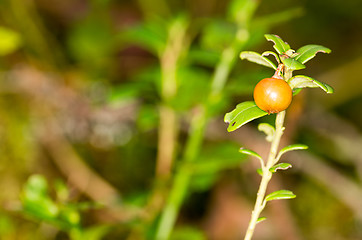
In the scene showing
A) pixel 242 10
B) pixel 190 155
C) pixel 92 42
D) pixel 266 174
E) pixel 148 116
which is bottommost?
pixel 266 174

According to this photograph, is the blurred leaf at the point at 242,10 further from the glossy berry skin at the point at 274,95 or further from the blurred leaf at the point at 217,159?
the glossy berry skin at the point at 274,95

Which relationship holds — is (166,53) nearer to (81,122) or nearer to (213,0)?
(81,122)

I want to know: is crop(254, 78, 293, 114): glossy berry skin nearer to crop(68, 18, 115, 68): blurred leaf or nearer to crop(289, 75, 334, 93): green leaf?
crop(289, 75, 334, 93): green leaf

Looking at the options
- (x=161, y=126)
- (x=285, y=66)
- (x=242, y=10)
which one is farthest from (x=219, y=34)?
(x=285, y=66)

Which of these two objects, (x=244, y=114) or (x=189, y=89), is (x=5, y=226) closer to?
(x=189, y=89)

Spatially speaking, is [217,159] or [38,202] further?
[217,159]

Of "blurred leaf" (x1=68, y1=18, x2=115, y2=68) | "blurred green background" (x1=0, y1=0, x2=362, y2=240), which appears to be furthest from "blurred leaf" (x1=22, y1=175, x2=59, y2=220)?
"blurred leaf" (x1=68, y1=18, x2=115, y2=68)
